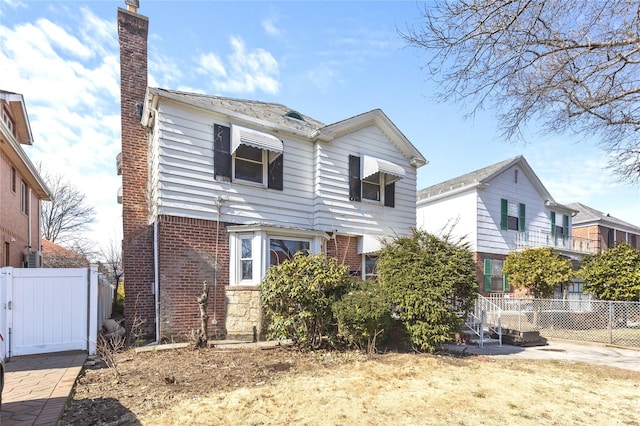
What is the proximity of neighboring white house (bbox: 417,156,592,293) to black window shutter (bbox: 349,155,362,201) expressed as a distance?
6.80 m

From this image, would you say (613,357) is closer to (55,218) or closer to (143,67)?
(143,67)

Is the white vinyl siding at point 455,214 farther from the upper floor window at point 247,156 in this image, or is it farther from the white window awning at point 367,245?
the upper floor window at point 247,156

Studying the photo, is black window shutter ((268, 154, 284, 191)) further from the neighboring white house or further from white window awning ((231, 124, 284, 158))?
the neighboring white house

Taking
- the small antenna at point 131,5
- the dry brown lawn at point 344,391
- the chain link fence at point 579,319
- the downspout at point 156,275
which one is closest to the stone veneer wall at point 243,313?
the dry brown lawn at point 344,391

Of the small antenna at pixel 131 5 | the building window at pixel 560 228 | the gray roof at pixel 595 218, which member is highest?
the small antenna at pixel 131 5

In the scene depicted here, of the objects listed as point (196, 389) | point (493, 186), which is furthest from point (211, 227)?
point (493, 186)

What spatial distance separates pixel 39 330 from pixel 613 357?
12.7m

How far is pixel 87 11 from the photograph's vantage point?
798 cm

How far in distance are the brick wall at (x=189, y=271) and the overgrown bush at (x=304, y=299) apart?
1.67 m

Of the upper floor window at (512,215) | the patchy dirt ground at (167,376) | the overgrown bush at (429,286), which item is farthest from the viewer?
the upper floor window at (512,215)

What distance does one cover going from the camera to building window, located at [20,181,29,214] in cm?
1330

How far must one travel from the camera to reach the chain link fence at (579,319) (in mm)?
10875

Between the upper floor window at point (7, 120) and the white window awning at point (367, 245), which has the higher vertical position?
the upper floor window at point (7, 120)

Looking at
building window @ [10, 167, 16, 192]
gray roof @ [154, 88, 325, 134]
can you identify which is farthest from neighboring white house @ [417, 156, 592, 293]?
building window @ [10, 167, 16, 192]
